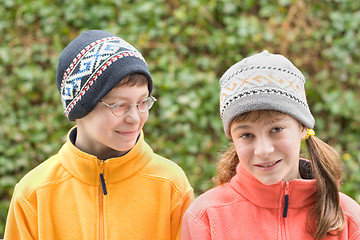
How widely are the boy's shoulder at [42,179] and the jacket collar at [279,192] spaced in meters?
0.96

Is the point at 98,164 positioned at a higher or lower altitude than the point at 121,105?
lower

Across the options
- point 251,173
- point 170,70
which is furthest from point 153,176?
point 170,70

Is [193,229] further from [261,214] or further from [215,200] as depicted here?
[261,214]

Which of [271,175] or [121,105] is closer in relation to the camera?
[271,175]

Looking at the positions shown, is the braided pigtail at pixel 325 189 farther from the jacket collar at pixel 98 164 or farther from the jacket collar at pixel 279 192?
the jacket collar at pixel 98 164

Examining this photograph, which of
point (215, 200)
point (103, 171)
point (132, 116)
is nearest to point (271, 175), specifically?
point (215, 200)

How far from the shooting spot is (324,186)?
2.31m

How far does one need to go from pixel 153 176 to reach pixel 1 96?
8.97ft

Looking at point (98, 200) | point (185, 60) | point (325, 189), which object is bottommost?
point (98, 200)

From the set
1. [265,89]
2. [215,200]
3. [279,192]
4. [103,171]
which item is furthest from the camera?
[103,171]

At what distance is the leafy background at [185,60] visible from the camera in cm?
452

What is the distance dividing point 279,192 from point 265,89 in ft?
1.63

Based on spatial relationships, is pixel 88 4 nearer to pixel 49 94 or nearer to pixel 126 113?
pixel 49 94

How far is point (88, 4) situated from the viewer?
493 cm
